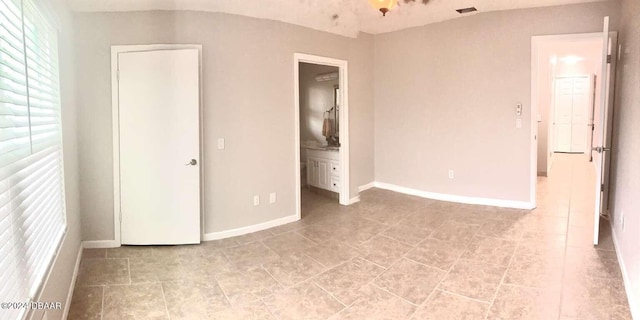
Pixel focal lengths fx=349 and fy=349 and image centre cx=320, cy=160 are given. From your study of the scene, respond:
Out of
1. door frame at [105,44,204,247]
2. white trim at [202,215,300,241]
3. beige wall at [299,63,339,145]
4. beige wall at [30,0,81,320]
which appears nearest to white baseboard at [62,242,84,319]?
beige wall at [30,0,81,320]

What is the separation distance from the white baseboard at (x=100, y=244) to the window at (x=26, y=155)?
3.73 feet

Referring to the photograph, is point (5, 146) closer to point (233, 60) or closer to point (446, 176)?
point (233, 60)

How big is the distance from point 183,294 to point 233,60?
90.2 inches

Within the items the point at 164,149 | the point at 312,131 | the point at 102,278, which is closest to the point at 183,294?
the point at 102,278

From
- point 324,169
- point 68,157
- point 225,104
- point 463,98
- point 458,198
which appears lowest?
point 458,198

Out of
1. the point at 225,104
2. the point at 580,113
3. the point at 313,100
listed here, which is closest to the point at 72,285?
the point at 225,104

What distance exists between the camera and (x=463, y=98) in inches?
187

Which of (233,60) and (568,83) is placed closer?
(233,60)

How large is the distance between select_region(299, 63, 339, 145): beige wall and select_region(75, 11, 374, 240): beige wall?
1.55 meters

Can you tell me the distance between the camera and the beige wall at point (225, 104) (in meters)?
3.30

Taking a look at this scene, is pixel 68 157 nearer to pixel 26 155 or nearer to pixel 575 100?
pixel 26 155

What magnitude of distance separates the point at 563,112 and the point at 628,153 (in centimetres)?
771

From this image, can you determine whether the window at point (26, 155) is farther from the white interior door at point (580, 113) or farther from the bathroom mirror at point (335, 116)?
the white interior door at point (580, 113)

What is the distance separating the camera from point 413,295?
2.43 m
